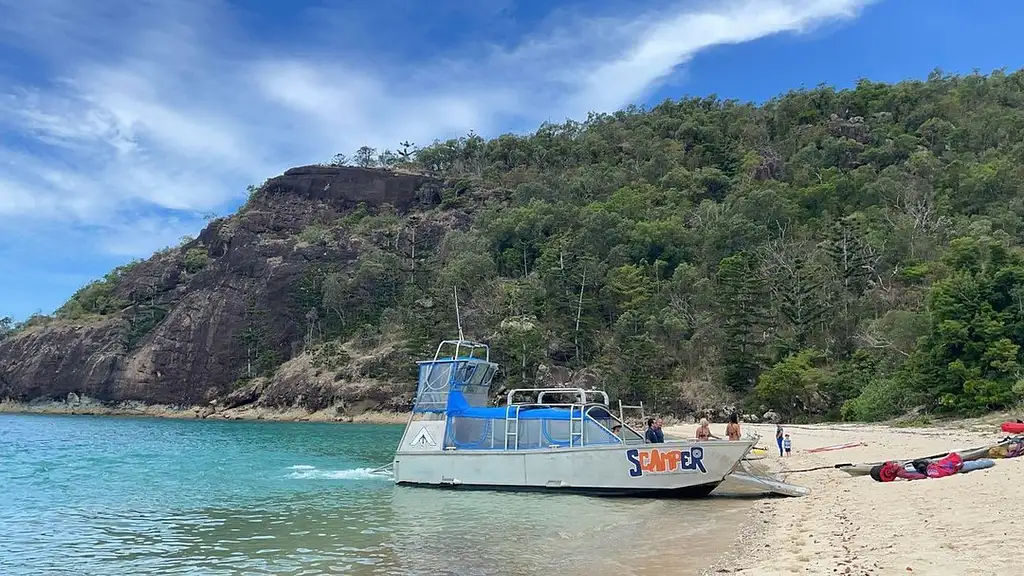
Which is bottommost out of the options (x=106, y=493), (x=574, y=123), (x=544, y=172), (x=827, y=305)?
(x=106, y=493)

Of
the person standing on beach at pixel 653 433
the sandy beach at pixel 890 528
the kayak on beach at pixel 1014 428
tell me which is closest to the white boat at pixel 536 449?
the person standing on beach at pixel 653 433

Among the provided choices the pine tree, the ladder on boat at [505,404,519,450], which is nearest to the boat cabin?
the ladder on boat at [505,404,519,450]

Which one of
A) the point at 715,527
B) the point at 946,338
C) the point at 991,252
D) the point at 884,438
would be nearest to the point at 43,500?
the point at 715,527

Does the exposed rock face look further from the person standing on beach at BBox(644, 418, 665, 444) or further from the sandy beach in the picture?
the sandy beach

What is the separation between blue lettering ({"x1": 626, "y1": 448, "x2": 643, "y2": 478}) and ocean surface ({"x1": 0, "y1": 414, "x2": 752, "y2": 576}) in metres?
0.69

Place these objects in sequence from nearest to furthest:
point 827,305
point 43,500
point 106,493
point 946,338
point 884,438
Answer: point 43,500 → point 106,493 → point 884,438 → point 946,338 → point 827,305

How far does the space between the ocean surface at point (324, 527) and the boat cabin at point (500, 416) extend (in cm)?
149

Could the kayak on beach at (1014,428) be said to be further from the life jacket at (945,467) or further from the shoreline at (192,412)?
the shoreline at (192,412)

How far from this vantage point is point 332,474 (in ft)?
81.6

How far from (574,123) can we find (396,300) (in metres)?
54.8

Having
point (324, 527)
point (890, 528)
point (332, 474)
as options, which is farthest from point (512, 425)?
point (890, 528)

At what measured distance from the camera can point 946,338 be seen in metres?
33.8

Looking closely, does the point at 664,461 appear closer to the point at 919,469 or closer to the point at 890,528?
the point at 919,469

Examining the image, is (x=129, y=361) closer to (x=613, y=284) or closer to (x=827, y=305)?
(x=613, y=284)
